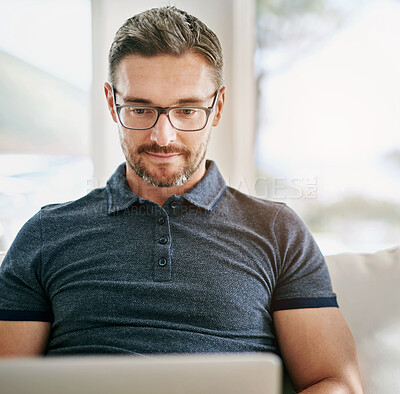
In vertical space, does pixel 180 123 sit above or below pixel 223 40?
below

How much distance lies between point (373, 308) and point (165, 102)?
774 millimetres

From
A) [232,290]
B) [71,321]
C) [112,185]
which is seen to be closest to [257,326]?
[232,290]

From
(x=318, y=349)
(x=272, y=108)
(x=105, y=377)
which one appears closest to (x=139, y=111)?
(x=318, y=349)

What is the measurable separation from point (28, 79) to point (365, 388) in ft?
6.78

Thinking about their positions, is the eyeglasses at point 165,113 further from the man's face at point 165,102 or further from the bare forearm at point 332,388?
the bare forearm at point 332,388

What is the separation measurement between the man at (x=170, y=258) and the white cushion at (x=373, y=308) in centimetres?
9

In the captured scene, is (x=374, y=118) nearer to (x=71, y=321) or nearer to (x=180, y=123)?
(x=180, y=123)

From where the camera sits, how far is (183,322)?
3.84 ft

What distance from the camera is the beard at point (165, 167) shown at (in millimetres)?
1337

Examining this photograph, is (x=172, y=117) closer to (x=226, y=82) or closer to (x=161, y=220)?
(x=161, y=220)

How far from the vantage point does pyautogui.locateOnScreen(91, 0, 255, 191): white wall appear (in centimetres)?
242

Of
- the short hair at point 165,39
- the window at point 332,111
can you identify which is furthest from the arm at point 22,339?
the window at point 332,111

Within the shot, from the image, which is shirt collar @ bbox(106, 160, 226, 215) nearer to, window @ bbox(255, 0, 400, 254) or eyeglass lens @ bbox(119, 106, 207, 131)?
eyeglass lens @ bbox(119, 106, 207, 131)

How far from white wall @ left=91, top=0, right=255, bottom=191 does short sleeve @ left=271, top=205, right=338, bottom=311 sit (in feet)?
4.07
